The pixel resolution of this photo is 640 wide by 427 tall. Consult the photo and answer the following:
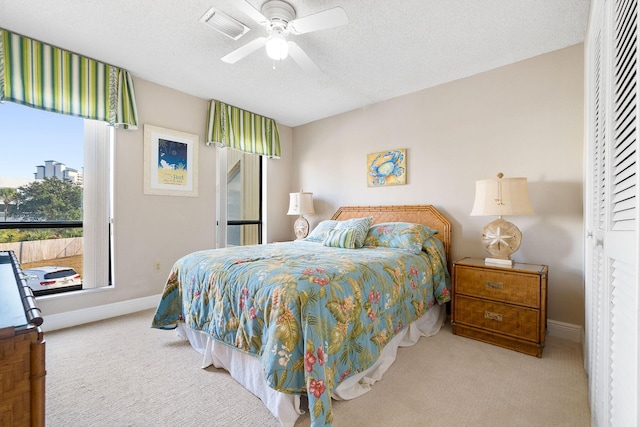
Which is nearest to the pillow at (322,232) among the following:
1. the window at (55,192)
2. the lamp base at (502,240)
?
the lamp base at (502,240)

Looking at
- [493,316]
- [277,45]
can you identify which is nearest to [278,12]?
[277,45]

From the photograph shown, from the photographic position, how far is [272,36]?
2045 millimetres

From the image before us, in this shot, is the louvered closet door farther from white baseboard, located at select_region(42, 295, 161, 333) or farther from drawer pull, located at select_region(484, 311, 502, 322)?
white baseboard, located at select_region(42, 295, 161, 333)

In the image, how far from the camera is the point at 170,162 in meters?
3.41

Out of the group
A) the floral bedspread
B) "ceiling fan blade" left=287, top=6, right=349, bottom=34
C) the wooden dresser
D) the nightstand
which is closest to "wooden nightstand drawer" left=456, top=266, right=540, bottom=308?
the nightstand

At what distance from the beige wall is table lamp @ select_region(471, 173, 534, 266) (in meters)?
0.36

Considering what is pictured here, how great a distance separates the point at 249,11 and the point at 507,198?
7.73 ft

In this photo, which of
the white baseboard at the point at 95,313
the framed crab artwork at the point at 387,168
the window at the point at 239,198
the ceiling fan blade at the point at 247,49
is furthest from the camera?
the window at the point at 239,198

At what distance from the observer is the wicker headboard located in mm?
3072

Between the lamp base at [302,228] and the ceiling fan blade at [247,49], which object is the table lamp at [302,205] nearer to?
the lamp base at [302,228]

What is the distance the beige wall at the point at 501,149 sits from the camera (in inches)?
97.1

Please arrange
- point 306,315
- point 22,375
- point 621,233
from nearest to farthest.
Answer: point 22,375 < point 621,233 < point 306,315

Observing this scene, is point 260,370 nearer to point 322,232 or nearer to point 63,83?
point 322,232

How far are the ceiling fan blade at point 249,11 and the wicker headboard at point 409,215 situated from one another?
2375mm
